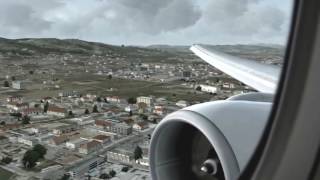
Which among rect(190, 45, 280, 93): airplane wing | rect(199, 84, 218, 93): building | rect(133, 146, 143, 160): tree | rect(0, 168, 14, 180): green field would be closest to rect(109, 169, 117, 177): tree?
rect(133, 146, 143, 160): tree

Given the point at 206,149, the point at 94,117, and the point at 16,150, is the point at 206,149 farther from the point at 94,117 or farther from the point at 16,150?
the point at 94,117

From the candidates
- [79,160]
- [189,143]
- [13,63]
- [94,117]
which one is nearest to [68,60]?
[13,63]

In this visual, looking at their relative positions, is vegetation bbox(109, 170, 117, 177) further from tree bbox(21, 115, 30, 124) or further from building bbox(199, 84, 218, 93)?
building bbox(199, 84, 218, 93)

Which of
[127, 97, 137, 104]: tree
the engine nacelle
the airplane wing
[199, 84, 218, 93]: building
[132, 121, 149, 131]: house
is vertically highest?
the airplane wing

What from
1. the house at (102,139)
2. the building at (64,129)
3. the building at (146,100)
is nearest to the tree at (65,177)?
the house at (102,139)

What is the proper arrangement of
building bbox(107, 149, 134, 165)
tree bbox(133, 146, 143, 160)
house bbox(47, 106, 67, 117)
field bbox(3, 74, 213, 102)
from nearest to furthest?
A: tree bbox(133, 146, 143, 160)
building bbox(107, 149, 134, 165)
house bbox(47, 106, 67, 117)
field bbox(3, 74, 213, 102)

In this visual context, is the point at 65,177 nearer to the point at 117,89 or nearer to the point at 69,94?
the point at 69,94
